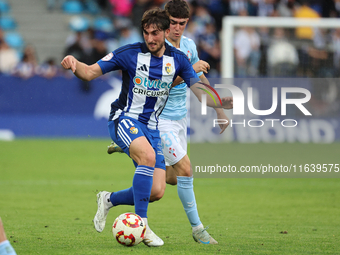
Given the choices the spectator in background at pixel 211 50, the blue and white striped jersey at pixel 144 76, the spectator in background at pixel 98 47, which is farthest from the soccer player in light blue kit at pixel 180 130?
the spectator in background at pixel 98 47

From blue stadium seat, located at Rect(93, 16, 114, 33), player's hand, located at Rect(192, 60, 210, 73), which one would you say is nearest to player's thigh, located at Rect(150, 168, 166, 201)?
player's hand, located at Rect(192, 60, 210, 73)

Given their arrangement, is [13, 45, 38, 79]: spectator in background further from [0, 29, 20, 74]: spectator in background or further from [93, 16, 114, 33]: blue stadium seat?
[93, 16, 114, 33]: blue stadium seat

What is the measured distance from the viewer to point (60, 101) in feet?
49.4

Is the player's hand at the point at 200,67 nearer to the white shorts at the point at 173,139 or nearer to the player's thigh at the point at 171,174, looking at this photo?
the white shorts at the point at 173,139

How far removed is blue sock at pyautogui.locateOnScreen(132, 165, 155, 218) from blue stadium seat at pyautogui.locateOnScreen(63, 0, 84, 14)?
1638 centimetres

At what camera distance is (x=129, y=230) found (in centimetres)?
472

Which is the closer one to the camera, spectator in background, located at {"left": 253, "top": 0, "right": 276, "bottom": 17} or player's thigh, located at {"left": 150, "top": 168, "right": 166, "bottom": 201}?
player's thigh, located at {"left": 150, "top": 168, "right": 166, "bottom": 201}

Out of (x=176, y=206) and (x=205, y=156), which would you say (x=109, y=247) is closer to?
(x=176, y=206)

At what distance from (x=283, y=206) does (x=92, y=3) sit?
47.8 ft

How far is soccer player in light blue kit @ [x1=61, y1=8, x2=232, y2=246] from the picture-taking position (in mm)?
4895

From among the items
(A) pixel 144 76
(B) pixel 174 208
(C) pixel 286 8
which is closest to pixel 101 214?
(A) pixel 144 76

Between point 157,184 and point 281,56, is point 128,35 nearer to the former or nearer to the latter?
point 281,56

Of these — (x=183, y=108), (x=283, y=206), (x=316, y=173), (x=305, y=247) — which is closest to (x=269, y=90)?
(x=316, y=173)

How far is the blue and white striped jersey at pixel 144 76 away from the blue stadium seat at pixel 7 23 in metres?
16.1
